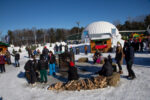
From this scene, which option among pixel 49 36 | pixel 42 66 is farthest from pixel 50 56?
pixel 49 36

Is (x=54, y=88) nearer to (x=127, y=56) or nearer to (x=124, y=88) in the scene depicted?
(x=124, y=88)

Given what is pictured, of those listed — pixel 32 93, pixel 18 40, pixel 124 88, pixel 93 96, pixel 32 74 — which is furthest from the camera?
pixel 18 40

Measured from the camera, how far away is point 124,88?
4480mm

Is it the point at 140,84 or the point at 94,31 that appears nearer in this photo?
the point at 140,84

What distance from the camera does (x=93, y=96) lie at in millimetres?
4078

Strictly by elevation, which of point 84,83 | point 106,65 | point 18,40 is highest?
point 18,40

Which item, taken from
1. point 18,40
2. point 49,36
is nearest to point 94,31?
point 49,36

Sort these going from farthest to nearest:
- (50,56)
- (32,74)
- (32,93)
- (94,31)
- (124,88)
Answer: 1. (94,31)
2. (50,56)
3. (32,74)
4. (32,93)
5. (124,88)

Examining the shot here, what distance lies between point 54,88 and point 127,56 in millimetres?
3652

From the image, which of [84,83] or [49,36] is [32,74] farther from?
[49,36]

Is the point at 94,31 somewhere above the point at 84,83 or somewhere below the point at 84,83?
above

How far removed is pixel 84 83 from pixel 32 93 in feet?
7.47

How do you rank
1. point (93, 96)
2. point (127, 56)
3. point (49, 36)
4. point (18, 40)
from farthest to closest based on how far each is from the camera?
1. point (49, 36)
2. point (18, 40)
3. point (127, 56)
4. point (93, 96)

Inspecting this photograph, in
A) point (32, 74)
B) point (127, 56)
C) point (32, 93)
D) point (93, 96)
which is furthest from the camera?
point (32, 74)
